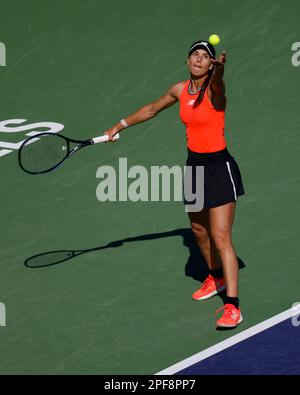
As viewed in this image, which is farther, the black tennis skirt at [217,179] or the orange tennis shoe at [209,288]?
the orange tennis shoe at [209,288]

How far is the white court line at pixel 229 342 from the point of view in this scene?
9.95m

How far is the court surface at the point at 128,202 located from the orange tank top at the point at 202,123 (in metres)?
1.72

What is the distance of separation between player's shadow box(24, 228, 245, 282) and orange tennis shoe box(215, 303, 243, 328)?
0.90 meters

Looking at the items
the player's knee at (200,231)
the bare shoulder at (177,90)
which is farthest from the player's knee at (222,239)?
the bare shoulder at (177,90)

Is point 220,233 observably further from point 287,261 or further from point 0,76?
point 0,76

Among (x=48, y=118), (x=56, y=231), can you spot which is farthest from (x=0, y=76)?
(x=56, y=231)

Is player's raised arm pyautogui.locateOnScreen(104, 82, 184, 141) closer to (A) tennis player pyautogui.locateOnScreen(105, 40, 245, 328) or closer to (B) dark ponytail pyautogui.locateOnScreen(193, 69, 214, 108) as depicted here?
(A) tennis player pyautogui.locateOnScreen(105, 40, 245, 328)

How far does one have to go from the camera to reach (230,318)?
34.4 ft

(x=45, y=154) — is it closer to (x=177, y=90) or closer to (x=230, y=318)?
(x=177, y=90)

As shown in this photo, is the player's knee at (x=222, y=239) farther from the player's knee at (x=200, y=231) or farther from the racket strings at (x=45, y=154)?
the racket strings at (x=45, y=154)

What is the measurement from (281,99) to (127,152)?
234 centimetres

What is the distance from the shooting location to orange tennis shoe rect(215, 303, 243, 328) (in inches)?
413

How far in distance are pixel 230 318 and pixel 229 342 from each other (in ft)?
0.96

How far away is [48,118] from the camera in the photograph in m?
14.3
